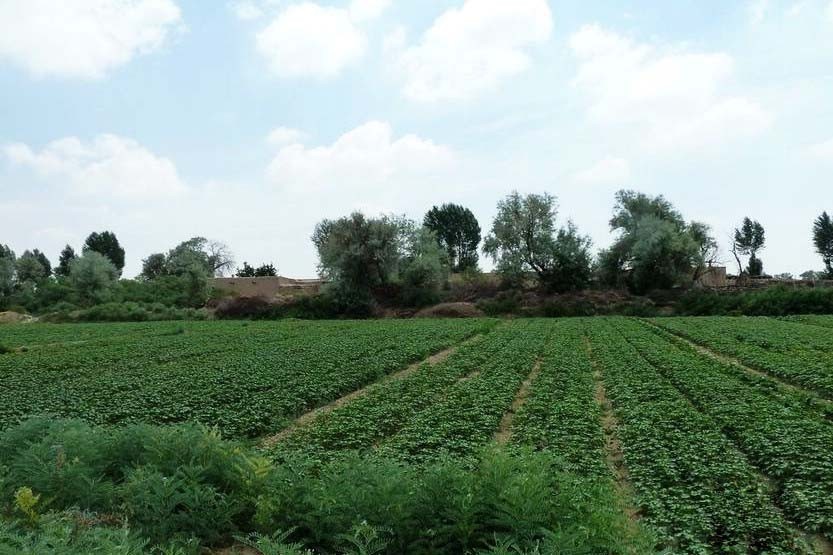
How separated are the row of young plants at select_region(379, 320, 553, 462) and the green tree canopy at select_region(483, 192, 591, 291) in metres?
41.8

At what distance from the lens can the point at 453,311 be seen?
5575 centimetres

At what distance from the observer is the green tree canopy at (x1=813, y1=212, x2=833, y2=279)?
8775 centimetres

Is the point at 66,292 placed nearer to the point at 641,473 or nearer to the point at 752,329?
the point at 752,329

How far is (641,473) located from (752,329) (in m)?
25.6

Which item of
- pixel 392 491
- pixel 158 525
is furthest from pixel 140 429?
pixel 392 491

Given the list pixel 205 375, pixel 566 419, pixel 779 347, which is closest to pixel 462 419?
pixel 566 419

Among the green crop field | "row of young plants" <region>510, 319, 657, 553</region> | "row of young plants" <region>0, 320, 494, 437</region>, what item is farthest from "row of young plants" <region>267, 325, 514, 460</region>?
"row of young plants" <region>510, 319, 657, 553</region>

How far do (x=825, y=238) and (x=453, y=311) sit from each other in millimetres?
64753

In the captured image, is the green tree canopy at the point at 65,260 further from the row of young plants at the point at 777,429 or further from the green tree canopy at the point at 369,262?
the row of young plants at the point at 777,429

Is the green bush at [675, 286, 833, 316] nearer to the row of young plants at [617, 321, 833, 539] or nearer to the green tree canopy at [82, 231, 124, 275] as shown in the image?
the row of young plants at [617, 321, 833, 539]

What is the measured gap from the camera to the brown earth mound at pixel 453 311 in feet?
181

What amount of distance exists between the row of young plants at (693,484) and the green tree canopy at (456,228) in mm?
91992

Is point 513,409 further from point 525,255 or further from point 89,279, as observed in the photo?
point 89,279

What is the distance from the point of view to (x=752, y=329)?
Result: 1201 inches
